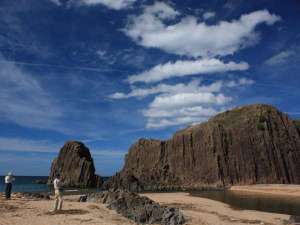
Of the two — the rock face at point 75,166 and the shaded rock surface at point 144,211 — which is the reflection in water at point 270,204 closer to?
the shaded rock surface at point 144,211

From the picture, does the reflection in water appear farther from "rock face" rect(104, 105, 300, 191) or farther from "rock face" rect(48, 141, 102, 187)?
"rock face" rect(48, 141, 102, 187)

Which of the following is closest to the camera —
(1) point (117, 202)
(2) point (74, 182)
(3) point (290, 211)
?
(1) point (117, 202)

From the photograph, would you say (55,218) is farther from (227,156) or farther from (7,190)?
(227,156)

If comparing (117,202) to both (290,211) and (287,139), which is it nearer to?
(290,211)

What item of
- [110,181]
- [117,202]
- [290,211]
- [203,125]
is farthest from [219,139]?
[117,202]

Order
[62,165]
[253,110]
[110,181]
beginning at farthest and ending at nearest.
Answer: [62,165]
[253,110]
[110,181]

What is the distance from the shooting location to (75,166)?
13812cm

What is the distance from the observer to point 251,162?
106m

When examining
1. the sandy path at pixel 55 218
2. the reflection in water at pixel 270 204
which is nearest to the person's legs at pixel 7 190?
the sandy path at pixel 55 218

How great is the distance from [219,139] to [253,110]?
18440 mm

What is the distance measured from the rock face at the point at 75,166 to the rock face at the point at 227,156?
55.4 ft

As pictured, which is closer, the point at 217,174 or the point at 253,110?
the point at 217,174

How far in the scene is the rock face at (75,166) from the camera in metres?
131

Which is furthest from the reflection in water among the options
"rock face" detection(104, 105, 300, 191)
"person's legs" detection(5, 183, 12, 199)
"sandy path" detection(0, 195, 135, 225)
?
"rock face" detection(104, 105, 300, 191)
